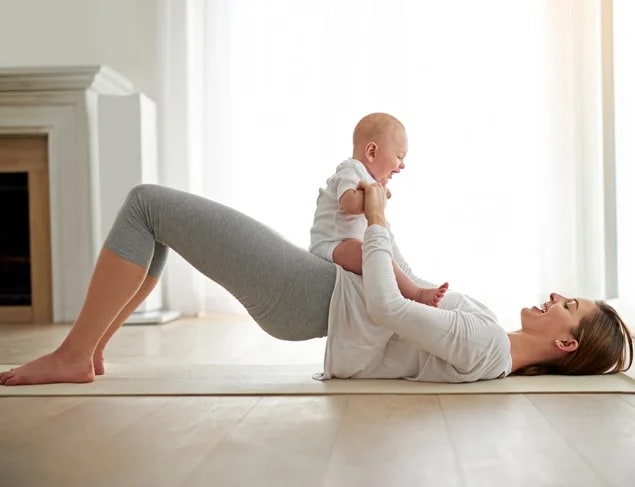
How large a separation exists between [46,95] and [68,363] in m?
2.95

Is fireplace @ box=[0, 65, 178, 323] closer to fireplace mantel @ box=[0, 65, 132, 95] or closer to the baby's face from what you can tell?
fireplace mantel @ box=[0, 65, 132, 95]

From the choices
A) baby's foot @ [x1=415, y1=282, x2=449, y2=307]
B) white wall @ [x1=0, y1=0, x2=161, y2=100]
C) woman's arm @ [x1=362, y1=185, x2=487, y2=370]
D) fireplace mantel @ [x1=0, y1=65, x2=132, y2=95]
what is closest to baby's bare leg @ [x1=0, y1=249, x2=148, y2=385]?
woman's arm @ [x1=362, y1=185, x2=487, y2=370]

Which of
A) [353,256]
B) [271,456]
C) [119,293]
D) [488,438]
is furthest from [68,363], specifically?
[488,438]

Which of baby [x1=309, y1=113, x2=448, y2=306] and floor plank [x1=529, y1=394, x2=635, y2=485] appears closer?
floor plank [x1=529, y1=394, x2=635, y2=485]

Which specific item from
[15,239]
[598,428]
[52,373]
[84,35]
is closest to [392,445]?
[598,428]

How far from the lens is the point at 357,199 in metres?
2.28

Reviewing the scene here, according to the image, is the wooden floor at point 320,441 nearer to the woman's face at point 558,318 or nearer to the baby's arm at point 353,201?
the woman's face at point 558,318

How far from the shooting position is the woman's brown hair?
227cm

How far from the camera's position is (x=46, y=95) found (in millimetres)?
4949

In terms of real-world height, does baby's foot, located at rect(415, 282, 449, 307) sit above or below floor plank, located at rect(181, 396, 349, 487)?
above

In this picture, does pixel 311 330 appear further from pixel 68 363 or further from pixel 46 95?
pixel 46 95

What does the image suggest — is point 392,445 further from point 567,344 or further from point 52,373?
point 52,373

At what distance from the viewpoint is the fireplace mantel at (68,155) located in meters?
→ 4.93

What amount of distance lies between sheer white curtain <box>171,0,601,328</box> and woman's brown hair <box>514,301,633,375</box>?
248 centimetres
